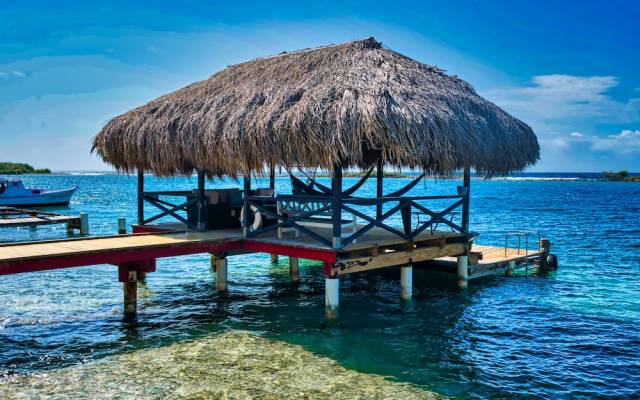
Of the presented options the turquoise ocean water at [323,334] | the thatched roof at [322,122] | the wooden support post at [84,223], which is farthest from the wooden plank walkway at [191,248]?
the wooden support post at [84,223]

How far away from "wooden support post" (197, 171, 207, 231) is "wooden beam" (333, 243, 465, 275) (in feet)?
12.2

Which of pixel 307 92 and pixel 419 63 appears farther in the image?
pixel 419 63

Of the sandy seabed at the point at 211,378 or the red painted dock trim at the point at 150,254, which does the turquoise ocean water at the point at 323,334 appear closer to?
the sandy seabed at the point at 211,378

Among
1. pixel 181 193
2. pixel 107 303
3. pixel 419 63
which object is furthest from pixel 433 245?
pixel 107 303

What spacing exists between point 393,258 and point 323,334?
197 cm

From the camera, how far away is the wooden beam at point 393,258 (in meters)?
9.04

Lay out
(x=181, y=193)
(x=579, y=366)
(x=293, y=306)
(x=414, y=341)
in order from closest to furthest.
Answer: (x=579, y=366)
(x=414, y=341)
(x=293, y=306)
(x=181, y=193)

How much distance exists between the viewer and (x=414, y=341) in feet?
28.1

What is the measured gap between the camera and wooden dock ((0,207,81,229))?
709 inches

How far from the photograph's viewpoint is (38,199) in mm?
35250

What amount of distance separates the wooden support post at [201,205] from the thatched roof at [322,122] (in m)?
0.43

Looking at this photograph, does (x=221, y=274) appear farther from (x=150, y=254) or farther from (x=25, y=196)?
(x=25, y=196)

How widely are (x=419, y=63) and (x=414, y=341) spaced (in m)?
5.55

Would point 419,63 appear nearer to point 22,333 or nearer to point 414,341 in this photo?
point 414,341
